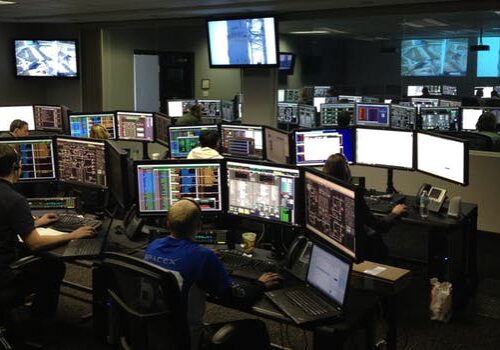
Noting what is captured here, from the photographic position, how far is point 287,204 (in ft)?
9.96

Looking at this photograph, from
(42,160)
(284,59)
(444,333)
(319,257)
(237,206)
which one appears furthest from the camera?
(284,59)

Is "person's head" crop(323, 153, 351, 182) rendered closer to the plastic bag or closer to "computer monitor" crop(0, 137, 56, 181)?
the plastic bag

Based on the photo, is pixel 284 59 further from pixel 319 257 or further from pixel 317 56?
pixel 319 257

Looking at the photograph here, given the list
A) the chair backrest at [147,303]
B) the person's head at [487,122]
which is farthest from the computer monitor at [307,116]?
the chair backrest at [147,303]

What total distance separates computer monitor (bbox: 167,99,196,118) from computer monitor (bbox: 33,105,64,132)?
221cm

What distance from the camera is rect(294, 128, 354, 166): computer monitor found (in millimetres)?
4965

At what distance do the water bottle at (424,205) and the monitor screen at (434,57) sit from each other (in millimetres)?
7497

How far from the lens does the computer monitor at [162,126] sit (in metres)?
6.10

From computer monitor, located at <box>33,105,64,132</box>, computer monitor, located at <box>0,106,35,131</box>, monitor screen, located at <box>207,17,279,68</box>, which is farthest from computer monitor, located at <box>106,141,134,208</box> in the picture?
computer monitor, located at <box>0,106,35,131</box>

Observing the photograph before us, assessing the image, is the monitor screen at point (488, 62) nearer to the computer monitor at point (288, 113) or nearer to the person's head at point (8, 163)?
the computer monitor at point (288, 113)

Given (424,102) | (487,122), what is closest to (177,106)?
(424,102)

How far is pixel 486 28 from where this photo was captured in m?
11.3

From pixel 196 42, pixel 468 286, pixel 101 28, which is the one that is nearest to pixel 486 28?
pixel 196 42

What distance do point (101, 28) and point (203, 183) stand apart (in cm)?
643
